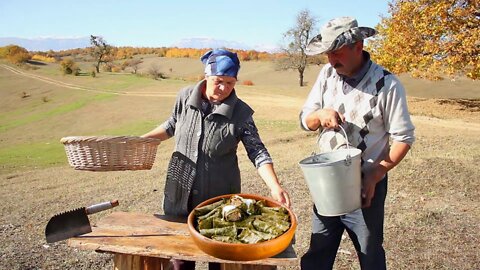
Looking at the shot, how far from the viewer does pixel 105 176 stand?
11.1m

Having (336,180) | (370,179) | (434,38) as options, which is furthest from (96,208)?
(434,38)

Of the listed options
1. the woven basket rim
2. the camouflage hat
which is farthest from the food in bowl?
the camouflage hat

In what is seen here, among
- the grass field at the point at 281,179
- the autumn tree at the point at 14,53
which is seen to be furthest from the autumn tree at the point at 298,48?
the autumn tree at the point at 14,53

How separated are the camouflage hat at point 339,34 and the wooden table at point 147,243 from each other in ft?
3.79

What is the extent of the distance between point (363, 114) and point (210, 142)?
0.97 m

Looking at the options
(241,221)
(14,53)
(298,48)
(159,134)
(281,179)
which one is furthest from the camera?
(14,53)

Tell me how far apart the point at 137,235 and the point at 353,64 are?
5.41 feet

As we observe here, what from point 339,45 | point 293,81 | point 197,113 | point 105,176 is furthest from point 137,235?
point 293,81

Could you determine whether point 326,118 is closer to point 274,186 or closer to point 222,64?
point 274,186

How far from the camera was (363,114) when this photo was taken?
248cm

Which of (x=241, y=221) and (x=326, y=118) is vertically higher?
(x=326, y=118)

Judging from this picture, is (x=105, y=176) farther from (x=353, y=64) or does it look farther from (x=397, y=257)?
(x=353, y=64)

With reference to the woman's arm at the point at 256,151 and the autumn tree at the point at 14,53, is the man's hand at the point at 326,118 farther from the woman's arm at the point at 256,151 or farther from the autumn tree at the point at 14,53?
the autumn tree at the point at 14,53

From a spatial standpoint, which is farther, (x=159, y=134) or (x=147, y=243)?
(x=159, y=134)
